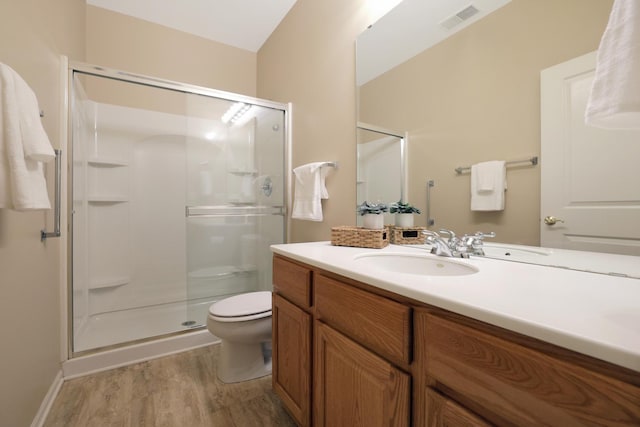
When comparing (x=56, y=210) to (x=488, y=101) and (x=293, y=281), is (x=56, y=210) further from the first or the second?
(x=488, y=101)

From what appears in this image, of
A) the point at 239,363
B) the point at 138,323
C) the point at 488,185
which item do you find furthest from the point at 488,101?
the point at 138,323

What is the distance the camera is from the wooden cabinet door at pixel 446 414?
54 cm

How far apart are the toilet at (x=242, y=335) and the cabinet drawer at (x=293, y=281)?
33 cm

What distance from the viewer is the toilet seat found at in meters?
1.52

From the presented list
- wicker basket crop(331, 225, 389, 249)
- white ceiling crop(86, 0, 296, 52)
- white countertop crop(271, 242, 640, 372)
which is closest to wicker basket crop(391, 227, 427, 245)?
wicker basket crop(331, 225, 389, 249)

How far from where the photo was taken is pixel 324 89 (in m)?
1.94

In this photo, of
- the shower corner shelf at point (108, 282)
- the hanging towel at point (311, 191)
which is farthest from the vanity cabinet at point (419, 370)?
the shower corner shelf at point (108, 282)

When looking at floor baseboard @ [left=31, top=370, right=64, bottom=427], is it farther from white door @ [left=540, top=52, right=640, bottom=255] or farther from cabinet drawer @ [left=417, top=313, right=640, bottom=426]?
white door @ [left=540, top=52, right=640, bottom=255]

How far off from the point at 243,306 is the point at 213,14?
237 centimetres

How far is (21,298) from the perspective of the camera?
43.7 inches

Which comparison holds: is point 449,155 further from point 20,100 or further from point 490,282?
point 20,100

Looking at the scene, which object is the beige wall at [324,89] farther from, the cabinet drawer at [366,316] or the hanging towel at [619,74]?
the hanging towel at [619,74]

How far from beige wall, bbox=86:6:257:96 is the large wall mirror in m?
1.78

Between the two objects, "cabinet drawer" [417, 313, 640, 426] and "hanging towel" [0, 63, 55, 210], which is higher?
"hanging towel" [0, 63, 55, 210]
